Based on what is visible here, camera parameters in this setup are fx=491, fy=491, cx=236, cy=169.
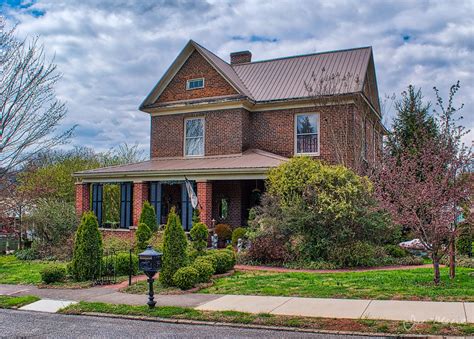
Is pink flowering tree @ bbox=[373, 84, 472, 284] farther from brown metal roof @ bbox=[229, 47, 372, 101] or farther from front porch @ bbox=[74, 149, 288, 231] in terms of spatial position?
brown metal roof @ bbox=[229, 47, 372, 101]

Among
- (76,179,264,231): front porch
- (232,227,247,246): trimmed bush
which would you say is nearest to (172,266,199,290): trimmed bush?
(232,227,247,246): trimmed bush

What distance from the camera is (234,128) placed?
2288cm

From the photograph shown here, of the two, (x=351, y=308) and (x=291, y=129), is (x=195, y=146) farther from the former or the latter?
(x=351, y=308)

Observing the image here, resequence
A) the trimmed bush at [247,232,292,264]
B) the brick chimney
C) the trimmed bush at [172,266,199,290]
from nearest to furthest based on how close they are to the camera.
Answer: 1. the trimmed bush at [172,266,199,290]
2. the trimmed bush at [247,232,292,264]
3. the brick chimney

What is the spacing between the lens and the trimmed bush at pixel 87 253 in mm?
12984

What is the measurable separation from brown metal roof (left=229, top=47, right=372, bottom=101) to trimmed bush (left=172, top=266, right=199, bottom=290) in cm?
1307

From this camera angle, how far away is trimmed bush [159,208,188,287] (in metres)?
11.5

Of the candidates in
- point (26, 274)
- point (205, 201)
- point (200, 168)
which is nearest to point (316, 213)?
point (205, 201)

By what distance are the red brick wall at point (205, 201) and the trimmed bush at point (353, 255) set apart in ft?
23.4

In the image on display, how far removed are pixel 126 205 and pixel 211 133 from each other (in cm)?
530

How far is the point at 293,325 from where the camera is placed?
7.72 m

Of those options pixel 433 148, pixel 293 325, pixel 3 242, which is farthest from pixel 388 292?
pixel 3 242

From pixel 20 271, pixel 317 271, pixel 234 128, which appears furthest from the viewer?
pixel 234 128

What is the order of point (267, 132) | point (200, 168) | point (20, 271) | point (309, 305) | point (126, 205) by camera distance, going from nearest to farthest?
point (309, 305)
point (20, 271)
point (200, 168)
point (267, 132)
point (126, 205)
